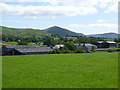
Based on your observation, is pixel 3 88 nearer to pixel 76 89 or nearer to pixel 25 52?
pixel 76 89

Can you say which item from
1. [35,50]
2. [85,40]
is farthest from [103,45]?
[35,50]

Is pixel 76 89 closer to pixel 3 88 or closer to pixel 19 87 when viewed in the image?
pixel 19 87

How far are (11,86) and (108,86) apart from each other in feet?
18.4

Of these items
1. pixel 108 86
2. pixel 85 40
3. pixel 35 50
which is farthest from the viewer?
pixel 85 40

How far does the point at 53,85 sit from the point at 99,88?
2654mm

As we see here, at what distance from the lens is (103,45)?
373 feet

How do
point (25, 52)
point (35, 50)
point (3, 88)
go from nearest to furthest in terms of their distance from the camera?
1. point (3, 88)
2. point (25, 52)
3. point (35, 50)

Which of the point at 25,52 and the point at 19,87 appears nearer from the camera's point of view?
the point at 19,87

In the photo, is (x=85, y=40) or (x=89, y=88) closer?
(x=89, y=88)

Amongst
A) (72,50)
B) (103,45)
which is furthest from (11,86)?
(103,45)

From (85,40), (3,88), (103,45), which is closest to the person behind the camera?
(3,88)

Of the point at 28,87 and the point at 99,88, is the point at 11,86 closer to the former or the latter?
the point at 28,87

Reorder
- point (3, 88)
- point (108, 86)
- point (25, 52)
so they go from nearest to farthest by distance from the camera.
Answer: point (3, 88) < point (108, 86) < point (25, 52)

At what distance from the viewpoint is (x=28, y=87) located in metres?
10.4
